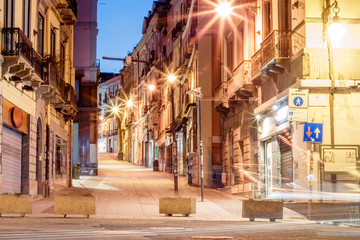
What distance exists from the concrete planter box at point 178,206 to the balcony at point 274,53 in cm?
607

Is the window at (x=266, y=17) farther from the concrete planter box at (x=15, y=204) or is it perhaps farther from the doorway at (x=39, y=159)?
the concrete planter box at (x=15, y=204)

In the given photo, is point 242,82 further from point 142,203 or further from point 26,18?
point 26,18

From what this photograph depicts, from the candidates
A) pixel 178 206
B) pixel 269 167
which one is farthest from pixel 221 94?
pixel 178 206

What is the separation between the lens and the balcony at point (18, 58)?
2023 centimetres

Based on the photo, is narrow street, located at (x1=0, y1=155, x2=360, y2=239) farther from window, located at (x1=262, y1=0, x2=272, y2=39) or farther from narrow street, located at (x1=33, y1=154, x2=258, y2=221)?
window, located at (x1=262, y1=0, x2=272, y2=39)

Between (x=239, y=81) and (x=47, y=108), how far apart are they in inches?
357

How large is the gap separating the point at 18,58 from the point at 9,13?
78.8 inches

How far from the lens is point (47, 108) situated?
29406 millimetres

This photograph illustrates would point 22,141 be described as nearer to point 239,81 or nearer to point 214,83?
point 239,81

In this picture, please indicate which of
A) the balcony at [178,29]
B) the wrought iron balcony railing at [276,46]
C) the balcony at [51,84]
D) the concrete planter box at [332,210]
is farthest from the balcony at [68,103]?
the concrete planter box at [332,210]

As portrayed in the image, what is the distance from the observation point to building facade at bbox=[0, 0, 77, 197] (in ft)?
69.2

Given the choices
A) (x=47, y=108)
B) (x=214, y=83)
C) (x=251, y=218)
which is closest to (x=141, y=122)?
(x=214, y=83)

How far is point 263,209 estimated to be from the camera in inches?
752

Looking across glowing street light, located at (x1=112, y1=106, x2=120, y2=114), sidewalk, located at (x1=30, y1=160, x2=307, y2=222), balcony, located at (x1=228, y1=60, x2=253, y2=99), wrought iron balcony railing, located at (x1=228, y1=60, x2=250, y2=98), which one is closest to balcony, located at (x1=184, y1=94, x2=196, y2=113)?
sidewalk, located at (x1=30, y1=160, x2=307, y2=222)
